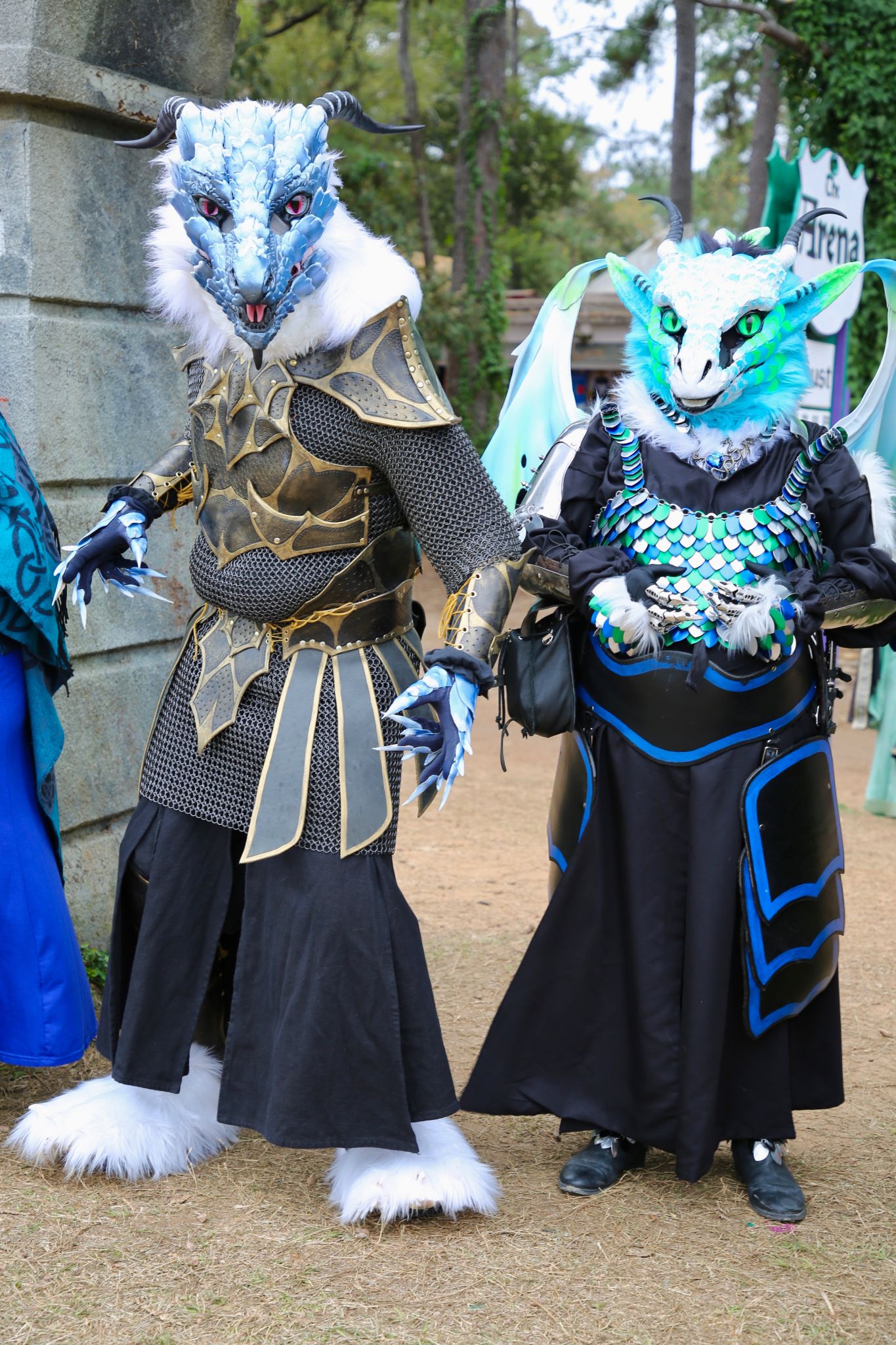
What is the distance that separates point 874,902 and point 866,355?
235 inches

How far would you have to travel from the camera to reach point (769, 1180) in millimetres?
2855

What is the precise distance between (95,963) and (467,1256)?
1728 mm

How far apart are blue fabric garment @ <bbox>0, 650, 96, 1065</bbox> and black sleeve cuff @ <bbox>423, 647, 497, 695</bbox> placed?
109 centimetres

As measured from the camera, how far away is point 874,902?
18.3ft

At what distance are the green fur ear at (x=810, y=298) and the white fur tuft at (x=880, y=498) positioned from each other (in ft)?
1.10

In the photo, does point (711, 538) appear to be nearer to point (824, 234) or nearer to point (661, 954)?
point (661, 954)

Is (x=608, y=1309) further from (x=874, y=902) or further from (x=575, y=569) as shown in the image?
(x=874, y=902)

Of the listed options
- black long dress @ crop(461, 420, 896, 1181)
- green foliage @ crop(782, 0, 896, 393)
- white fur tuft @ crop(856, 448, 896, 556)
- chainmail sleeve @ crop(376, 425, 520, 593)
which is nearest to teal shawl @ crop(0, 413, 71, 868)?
chainmail sleeve @ crop(376, 425, 520, 593)

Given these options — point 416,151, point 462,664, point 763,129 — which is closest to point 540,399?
point 462,664

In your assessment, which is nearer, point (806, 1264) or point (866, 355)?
point (806, 1264)

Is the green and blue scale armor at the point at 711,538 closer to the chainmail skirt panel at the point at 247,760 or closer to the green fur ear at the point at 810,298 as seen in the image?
the green fur ear at the point at 810,298

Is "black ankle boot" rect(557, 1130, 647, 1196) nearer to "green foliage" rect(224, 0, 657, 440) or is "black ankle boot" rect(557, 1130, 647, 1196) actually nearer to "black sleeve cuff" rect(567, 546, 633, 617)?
"black sleeve cuff" rect(567, 546, 633, 617)

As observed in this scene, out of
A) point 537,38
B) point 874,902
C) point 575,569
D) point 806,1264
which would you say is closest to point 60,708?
point 575,569

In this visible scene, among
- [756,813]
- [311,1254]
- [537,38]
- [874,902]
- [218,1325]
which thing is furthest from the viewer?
[537,38]
